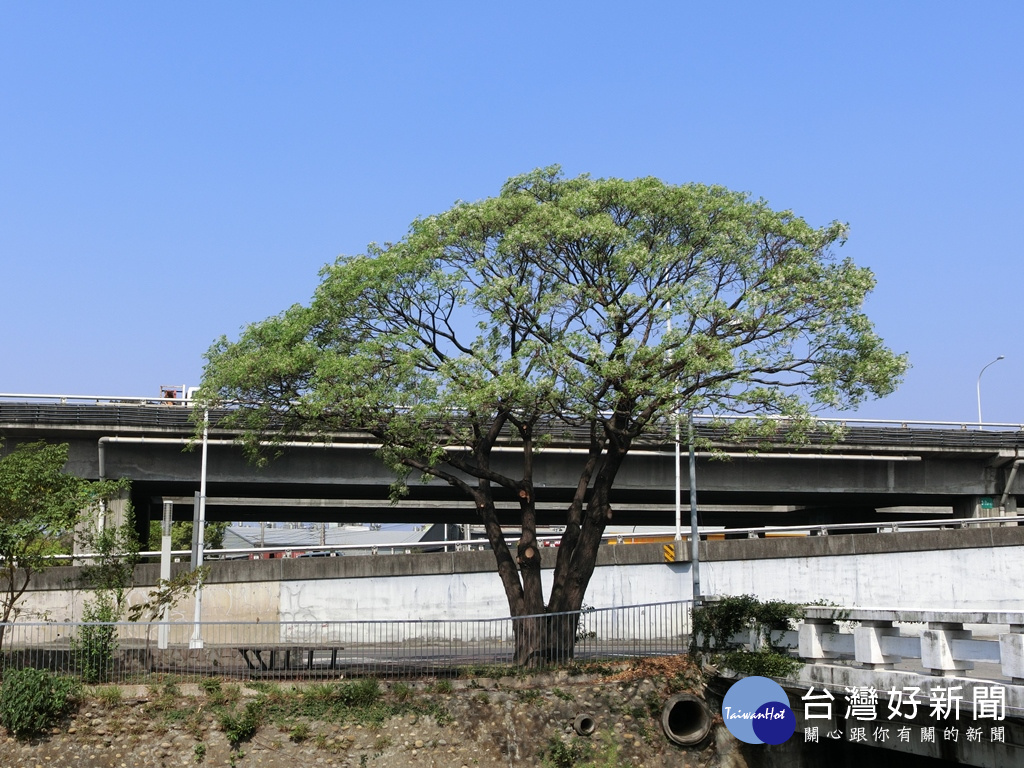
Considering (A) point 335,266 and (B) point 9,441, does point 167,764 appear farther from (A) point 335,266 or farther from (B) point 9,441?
(B) point 9,441

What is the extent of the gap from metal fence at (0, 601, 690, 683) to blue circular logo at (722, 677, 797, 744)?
8.81 feet

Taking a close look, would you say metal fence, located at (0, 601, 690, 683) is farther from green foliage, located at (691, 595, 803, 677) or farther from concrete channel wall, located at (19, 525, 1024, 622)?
concrete channel wall, located at (19, 525, 1024, 622)

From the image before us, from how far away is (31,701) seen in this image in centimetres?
1897

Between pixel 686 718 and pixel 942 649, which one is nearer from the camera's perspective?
pixel 942 649

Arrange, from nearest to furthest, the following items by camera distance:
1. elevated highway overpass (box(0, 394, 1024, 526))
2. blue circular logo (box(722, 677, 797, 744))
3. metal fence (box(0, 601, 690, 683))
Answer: blue circular logo (box(722, 677, 797, 744)) < metal fence (box(0, 601, 690, 683)) < elevated highway overpass (box(0, 394, 1024, 526))

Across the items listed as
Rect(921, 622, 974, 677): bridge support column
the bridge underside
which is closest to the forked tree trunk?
Rect(921, 622, 974, 677): bridge support column

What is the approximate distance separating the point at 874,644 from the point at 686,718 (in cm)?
501

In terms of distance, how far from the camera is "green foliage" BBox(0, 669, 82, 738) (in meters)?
18.9

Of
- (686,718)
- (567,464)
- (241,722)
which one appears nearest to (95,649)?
(241,722)

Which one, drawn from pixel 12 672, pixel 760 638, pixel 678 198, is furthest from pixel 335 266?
pixel 760 638

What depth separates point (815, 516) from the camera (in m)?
61.3

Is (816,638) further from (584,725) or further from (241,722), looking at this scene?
(241,722)

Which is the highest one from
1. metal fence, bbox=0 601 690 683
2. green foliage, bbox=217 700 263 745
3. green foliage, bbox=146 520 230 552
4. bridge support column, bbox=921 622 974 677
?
green foliage, bbox=146 520 230 552

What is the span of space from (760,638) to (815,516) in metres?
43.2
